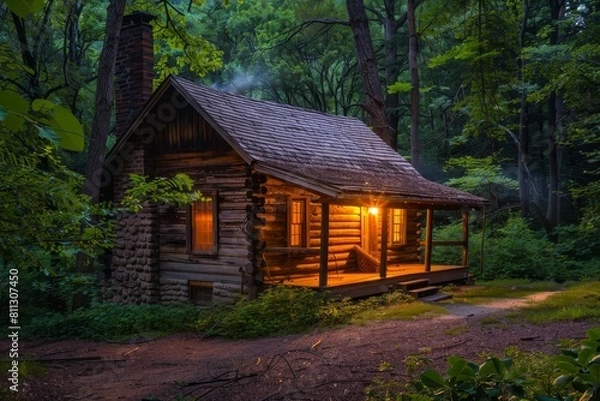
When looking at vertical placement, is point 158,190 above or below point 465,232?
above

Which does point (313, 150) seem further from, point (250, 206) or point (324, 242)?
point (324, 242)

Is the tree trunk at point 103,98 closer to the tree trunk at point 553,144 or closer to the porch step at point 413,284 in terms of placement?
the porch step at point 413,284


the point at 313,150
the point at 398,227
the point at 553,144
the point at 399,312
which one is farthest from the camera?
the point at 553,144

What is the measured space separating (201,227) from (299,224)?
2648 mm

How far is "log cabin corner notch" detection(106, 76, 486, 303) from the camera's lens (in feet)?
41.2

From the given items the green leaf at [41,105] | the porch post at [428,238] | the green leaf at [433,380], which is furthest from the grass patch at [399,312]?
the green leaf at [41,105]

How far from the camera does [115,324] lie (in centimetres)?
1191

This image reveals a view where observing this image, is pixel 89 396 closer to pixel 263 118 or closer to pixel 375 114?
pixel 263 118

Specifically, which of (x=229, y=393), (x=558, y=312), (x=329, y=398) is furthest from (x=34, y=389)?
(x=558, y=312)

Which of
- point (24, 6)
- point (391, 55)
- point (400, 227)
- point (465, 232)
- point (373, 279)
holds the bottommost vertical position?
point (373, 279)

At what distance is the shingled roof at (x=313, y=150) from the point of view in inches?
472

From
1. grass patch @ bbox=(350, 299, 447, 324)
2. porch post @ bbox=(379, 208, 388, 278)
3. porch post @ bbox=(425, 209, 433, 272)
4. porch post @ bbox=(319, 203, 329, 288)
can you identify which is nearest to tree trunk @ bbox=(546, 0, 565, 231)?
porch post @ bbox=(425, 209, 433, 272)

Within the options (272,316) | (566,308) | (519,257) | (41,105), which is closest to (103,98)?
(272,316)

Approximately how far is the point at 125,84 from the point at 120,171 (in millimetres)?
2653
